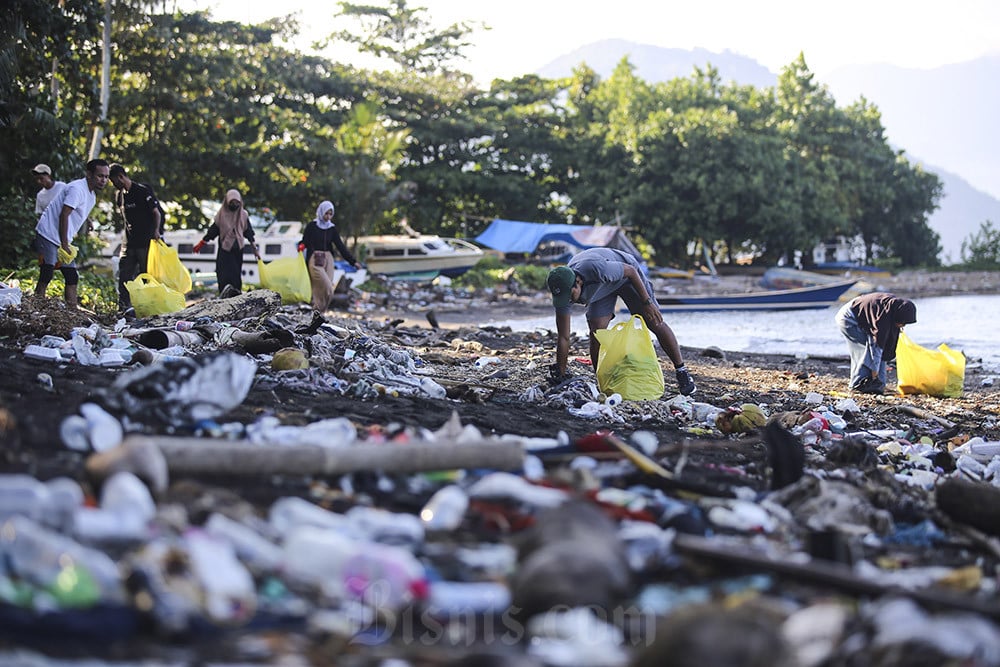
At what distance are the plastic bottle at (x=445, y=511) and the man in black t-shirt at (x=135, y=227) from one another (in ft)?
20.9

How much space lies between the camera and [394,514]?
3053mm

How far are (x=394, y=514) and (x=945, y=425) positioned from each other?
4906 millimetres

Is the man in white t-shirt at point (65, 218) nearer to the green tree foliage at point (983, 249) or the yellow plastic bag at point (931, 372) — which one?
the yellow plastic bag at point (931, 372)

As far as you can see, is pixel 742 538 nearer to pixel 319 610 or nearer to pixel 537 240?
pixel 319 610

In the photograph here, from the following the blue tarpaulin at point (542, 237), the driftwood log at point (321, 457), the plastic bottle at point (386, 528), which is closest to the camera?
the plastic bottle at point (386, 528)

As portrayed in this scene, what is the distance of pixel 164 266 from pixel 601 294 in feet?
14.8

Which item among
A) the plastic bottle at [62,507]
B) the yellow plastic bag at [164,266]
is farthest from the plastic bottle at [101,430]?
the yellow plastic bag at [164,266]

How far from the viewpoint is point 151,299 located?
8.20 metres

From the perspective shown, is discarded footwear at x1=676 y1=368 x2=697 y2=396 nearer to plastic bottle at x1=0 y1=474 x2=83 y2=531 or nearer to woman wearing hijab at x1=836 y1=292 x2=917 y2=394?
woman wearing hijab at x1=836 y1=292 x2=917 y2=394

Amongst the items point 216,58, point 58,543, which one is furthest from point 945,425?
point 216,58

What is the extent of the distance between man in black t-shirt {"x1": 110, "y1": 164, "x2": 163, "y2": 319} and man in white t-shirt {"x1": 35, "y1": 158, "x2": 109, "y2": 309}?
2.22 ft

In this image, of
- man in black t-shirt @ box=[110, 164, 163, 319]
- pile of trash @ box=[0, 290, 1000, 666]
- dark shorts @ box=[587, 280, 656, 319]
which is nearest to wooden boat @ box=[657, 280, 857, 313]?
man in black t-shirt @ box=[110, 164, 163, 319]

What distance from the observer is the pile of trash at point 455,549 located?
220 cm

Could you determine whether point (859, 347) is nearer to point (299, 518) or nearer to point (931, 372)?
point (931, 372)
